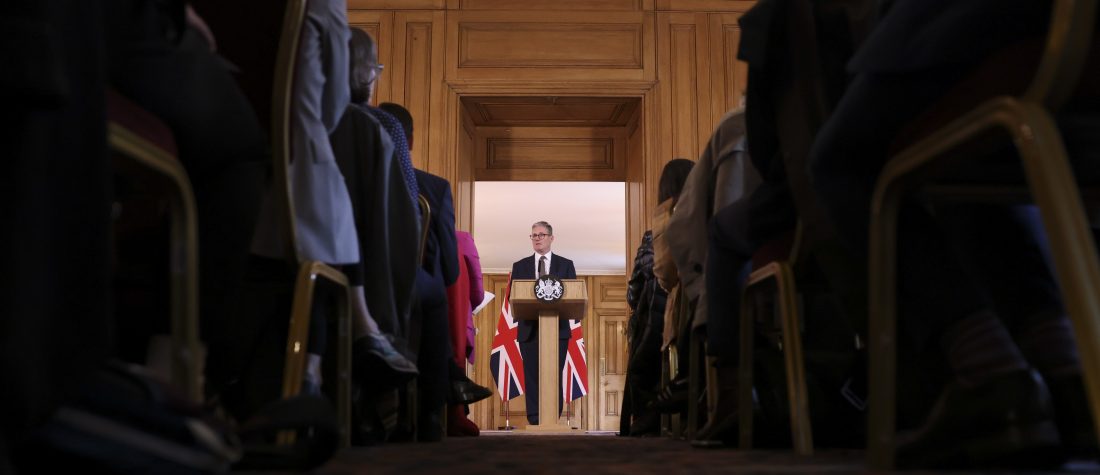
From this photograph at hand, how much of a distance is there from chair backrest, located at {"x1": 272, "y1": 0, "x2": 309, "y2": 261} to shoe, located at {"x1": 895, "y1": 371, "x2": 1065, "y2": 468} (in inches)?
35.8

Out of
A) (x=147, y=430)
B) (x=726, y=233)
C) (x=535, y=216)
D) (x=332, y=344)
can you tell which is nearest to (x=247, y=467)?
(x=147, y=430)

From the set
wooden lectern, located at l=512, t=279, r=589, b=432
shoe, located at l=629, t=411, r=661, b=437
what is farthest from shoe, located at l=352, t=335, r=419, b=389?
wooden lectern, located at l=512, t=279, r=589, b=432

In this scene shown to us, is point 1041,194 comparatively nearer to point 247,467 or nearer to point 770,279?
point 247,467

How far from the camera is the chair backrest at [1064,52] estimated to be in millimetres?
820

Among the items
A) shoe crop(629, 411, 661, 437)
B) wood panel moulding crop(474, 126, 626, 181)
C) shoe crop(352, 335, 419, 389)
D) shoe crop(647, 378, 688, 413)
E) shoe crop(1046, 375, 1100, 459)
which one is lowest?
shoe crop(629, 411, 661, 437)

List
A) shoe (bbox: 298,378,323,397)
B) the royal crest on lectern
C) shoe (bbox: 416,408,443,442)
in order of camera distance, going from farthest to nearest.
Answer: the royal crest on lectern → shoe (bbox: 416,408,443,442) → shoe (bbox: 298,378,323,397)

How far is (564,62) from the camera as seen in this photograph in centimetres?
634

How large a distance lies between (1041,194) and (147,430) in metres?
0.73

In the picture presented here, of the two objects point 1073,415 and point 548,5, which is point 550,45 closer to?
point 548,5

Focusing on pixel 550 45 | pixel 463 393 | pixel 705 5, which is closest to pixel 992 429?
pixel 463 393

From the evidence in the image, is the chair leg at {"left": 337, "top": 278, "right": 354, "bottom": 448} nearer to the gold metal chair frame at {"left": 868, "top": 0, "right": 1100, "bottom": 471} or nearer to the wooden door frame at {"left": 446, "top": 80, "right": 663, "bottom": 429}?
the gold metal chair frame at {"left": 868, "top": 0, "right": 1100, "bottom": 471}

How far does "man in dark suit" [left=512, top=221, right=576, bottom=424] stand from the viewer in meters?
7.90

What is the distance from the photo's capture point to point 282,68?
146cm

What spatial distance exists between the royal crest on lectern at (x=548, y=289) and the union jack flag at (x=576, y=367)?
5.11 metres
